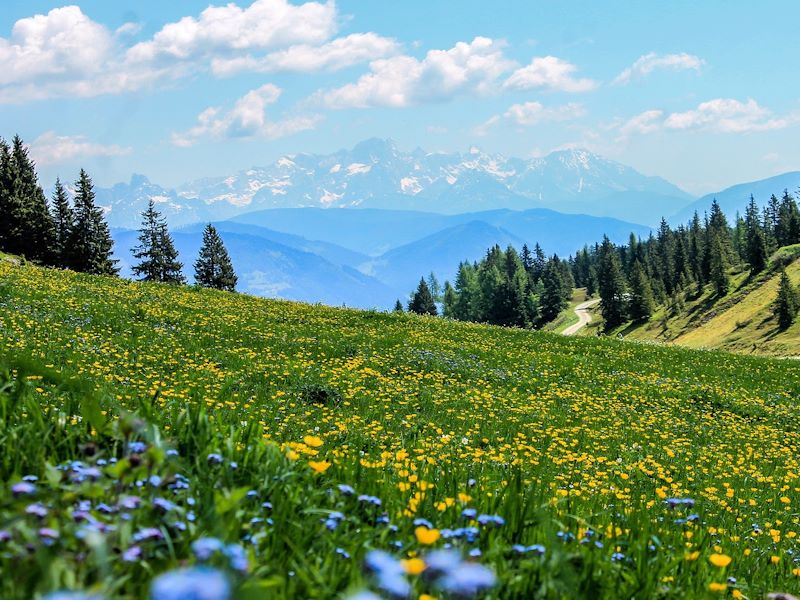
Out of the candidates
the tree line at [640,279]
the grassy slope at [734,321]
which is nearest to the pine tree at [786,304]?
the grassy slope at [734,321]

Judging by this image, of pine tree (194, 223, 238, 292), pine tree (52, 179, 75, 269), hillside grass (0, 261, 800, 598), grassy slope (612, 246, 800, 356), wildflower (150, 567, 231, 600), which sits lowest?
grassy slope (612, 246, 800, 356)

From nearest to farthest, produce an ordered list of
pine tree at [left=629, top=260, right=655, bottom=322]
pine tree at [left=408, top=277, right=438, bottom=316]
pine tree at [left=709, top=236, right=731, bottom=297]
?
pine tree at [left=709, top=236, right=731, bottom=297]
pine tree at [left=629, top=260, right=655, bottom=322]
pine tree at [left=408, top=277, right=438, bottom=316]

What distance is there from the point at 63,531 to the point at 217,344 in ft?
45.3

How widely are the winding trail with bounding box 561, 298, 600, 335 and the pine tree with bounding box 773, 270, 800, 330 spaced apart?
3798 cm

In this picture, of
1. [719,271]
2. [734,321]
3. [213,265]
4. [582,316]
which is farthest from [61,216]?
[582,316]

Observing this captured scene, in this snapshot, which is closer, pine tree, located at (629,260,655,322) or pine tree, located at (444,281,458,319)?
pine tree, located at (629,260,655,322)

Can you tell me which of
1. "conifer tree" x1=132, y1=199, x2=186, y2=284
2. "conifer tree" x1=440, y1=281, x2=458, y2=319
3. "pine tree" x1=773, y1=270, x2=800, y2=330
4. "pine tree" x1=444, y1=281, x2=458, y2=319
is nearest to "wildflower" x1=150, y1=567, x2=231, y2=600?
"conifer tree" x1=132, y1=199, x2=186, y2=284

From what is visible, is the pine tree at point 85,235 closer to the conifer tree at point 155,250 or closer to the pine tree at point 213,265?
the conifer tree at point 155,250

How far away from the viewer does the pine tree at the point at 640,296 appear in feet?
418

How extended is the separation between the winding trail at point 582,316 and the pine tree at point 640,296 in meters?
12.3

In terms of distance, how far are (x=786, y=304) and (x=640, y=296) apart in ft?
122

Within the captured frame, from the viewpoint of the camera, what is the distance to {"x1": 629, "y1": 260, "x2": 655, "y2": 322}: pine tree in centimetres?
12738

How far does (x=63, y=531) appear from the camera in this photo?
2.43 meters

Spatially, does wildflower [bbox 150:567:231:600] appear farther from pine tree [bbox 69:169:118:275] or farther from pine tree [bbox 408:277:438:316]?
pine tree [bbox 408:277:438:316]
